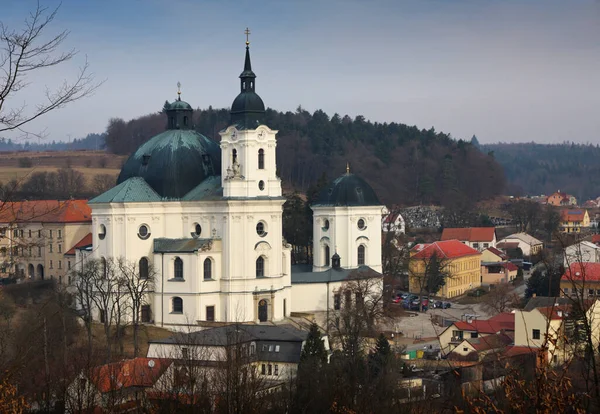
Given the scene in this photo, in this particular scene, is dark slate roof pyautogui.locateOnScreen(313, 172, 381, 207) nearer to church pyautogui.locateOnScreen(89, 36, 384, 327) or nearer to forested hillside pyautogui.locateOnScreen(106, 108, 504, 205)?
church pyautogui.locateOnScreen(89, 36, 384, 327)

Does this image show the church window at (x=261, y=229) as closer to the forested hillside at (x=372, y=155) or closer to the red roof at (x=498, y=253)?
the red roof at (x=498, y=253)

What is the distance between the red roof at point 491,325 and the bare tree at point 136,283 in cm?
1548

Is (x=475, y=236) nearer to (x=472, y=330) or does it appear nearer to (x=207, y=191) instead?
(x=207, y=191)

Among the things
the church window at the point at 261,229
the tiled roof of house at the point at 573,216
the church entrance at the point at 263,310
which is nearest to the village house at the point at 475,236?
the tiled roof of house at the point at 573,216

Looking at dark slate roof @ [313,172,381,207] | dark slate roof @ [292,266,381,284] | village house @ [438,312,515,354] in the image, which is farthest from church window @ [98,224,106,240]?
village house @ [438,312,515,354]

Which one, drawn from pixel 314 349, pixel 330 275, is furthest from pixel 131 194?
pixel 314 349

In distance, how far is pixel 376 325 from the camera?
2397 inches

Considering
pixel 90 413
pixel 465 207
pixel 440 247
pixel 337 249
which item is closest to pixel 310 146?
pixel 465 207

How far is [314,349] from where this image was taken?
45.5 m

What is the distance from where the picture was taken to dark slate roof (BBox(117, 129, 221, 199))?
6094cm

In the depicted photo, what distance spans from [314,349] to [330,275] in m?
18.9

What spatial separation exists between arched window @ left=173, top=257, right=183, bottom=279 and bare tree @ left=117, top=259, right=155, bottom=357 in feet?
3.77

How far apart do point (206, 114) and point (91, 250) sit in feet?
286

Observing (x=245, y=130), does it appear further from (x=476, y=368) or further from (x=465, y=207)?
(x=465, y=207)
